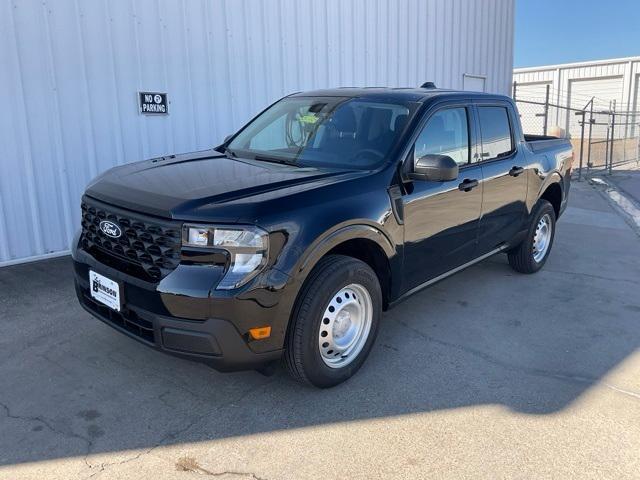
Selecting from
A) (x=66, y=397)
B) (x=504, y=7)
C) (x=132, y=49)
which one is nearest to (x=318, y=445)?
(x=66, y=397)

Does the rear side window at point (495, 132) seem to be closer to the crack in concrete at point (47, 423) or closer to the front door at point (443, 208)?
the front door at point (443, 208)

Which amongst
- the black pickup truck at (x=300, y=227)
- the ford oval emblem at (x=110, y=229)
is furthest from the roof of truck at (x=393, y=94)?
the ford oval emblem at (x=110, y=229)

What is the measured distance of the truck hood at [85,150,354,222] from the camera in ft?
9.68

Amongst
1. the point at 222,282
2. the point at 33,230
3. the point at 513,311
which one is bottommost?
the point at 513,311

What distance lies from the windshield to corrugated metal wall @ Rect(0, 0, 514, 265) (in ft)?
7.60

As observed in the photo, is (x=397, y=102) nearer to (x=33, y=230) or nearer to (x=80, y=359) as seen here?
(x=80, y=359)

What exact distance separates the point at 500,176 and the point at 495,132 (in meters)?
0.43

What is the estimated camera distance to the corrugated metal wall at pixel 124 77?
5.54 metres

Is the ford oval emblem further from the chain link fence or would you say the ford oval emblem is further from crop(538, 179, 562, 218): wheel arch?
the chain link fence

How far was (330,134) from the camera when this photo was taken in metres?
4.08

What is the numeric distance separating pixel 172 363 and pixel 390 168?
1949 millimetres

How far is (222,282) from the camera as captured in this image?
9.20 feet

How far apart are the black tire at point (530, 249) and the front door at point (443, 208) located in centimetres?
127

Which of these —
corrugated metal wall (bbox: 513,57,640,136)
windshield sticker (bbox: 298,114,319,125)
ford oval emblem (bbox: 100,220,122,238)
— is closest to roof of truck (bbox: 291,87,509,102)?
windshield sticker (bbox: 298,114,319,125)
